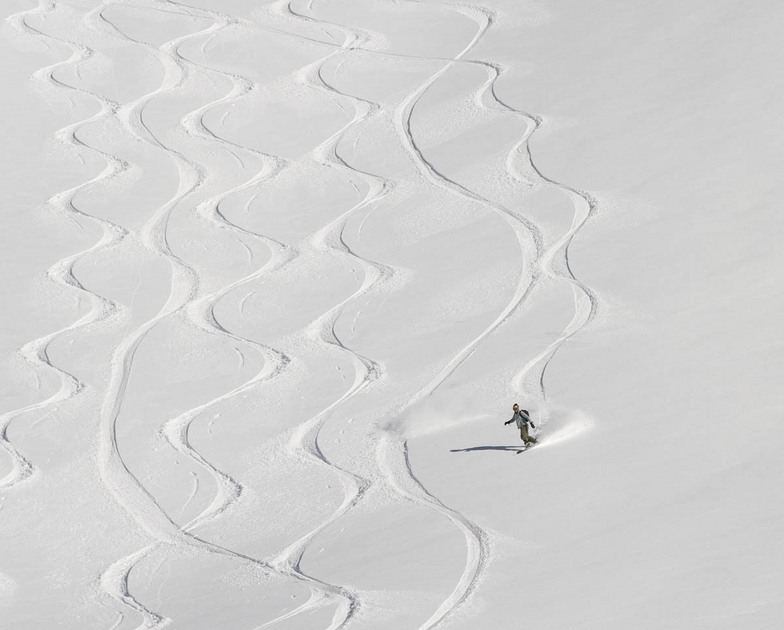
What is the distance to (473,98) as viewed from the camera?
23750 mm

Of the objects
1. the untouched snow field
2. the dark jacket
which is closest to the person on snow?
the dark jacket

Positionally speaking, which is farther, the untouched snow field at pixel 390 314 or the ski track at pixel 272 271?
the ski track at pixel 272 271

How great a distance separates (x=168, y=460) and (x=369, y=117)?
388 inches

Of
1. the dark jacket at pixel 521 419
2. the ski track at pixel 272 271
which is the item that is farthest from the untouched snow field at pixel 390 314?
the dark jacket at pixel 521 419

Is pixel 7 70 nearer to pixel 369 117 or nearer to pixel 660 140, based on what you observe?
pixel 369 117

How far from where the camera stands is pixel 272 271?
1983cm

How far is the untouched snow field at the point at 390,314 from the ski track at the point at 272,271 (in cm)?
6

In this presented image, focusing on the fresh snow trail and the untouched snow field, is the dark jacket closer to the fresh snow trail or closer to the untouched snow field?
the untouched snow field

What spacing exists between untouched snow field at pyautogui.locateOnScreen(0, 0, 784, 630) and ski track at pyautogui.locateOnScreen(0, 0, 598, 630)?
0.18 ft

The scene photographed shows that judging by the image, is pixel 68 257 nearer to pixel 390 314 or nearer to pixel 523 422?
pixel 390 314

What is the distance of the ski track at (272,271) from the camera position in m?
14.0

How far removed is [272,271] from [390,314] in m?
Answer: 2.35

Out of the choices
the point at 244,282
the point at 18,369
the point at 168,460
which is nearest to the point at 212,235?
the point at 244,282

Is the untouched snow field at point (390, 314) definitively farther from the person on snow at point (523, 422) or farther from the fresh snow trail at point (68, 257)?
the person on snow at point (523, 422)
